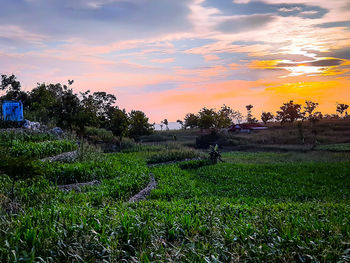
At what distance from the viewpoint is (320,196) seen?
41.0ft

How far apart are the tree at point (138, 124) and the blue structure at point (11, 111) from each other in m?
14.7

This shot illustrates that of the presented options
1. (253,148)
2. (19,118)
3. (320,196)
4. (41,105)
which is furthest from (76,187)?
(253,148)

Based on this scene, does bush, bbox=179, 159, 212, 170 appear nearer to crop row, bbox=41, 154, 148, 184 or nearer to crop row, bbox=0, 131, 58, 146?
crop row, bbox=41, 154, 148, 184

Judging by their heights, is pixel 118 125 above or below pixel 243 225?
above

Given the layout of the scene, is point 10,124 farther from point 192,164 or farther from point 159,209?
point 159,209

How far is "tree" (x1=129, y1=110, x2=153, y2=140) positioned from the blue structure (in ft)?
48.3

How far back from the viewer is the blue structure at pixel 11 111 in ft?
75.5

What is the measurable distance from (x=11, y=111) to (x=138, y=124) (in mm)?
16057

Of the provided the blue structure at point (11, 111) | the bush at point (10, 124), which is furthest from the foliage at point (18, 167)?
the blue structure at point (11, 111)

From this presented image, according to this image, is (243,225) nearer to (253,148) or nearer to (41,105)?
(41,105)

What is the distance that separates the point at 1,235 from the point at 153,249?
2.44 metres

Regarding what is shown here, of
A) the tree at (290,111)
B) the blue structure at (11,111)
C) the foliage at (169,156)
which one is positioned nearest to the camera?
the blue structure at (11,111)

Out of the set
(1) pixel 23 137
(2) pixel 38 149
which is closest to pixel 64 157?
(2) pixel 38 149

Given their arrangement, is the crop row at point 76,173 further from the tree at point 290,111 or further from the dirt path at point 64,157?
the tree at point 290,111
